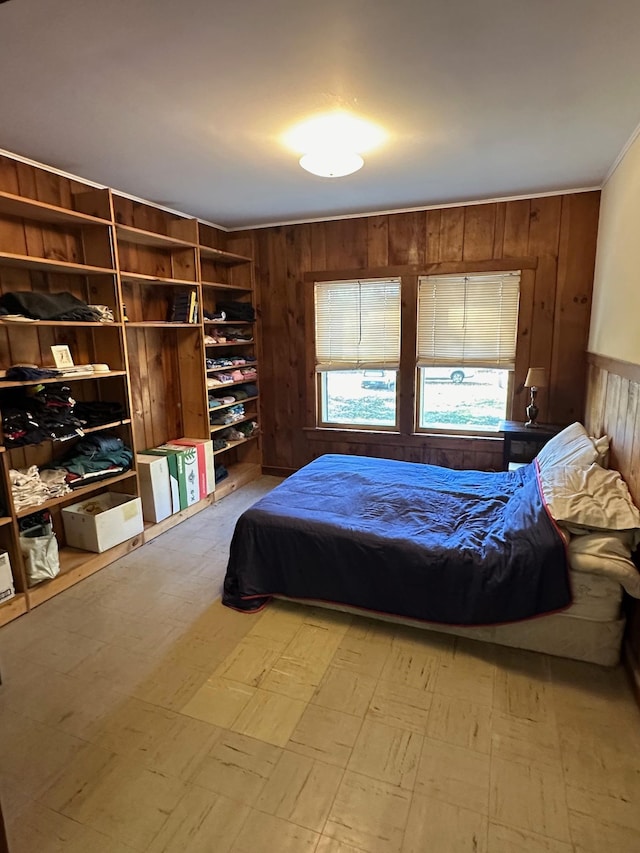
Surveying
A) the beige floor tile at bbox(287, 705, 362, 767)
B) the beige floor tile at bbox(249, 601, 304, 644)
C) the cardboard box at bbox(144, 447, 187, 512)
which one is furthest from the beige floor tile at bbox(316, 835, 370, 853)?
the cardboard box at bbox(144, 447, 187, 512)

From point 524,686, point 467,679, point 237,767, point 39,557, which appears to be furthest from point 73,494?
point 524,686

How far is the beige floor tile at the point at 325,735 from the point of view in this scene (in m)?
1.67

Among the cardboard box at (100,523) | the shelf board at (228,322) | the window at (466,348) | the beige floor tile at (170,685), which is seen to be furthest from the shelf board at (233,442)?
the beige floor tile at (170,685)

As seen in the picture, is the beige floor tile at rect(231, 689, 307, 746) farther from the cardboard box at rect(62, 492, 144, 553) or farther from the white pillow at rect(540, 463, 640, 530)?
the cardboard box at rect(62, 492, 144, 553)

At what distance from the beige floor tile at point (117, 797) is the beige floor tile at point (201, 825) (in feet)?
0.10

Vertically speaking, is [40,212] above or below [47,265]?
above

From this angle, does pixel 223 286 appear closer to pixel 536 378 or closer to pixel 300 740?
pixel 536 378

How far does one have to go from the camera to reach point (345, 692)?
6.40 ft

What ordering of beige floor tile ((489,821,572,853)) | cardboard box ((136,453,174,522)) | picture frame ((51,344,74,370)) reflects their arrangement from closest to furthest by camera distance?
1. beige floor tile ((489,821,572,853))
2. picture frame ((51,344,74,370))
3. cardboard box ((136,453,174,522))

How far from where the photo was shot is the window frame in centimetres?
376

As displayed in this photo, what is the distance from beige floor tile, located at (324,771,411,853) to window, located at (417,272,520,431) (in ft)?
10.2

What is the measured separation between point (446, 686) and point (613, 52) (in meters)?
2.59

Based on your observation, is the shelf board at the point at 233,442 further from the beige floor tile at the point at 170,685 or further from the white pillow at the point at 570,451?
the white pillow at the point at 570,451

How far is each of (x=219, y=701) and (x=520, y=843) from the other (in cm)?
115
